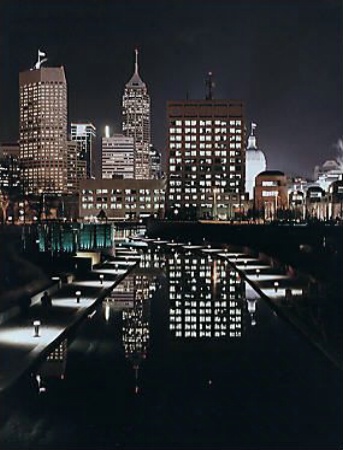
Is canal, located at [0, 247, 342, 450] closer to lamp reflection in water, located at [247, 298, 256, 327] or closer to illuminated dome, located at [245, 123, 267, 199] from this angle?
lamp reflection in water, located at [247, 298, 256, 327]

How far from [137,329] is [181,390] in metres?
1.73

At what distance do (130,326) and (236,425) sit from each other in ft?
8.06

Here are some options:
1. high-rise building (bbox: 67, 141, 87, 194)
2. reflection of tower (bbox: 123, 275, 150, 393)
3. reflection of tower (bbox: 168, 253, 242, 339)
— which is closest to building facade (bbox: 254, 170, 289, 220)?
high-rise building (bbox: 67, 141, 87, 194)

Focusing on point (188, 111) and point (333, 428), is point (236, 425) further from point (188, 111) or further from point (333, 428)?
point (188, 111)

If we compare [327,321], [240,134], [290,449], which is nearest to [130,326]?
[327,321]

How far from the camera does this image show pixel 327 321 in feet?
17.0

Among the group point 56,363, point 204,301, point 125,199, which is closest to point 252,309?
point 204,301

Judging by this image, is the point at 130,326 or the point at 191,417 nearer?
the point at 191,417

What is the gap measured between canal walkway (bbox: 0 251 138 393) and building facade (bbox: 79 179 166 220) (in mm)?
27176

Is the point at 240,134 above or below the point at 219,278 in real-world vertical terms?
above

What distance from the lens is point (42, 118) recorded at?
27.1 feet

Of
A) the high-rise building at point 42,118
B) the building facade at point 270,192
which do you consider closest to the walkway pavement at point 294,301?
the high-rise building at point 42,118

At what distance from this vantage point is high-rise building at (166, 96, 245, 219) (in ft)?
126

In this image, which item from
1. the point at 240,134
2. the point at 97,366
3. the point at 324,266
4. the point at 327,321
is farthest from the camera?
the point at 240,134
